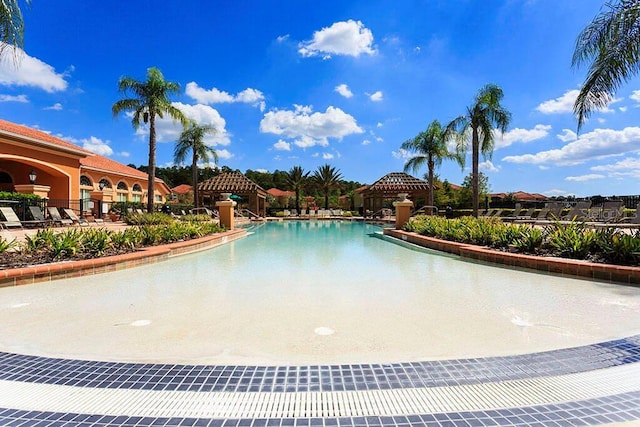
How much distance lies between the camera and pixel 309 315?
4.09 meters

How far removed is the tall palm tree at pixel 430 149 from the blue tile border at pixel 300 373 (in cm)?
2377

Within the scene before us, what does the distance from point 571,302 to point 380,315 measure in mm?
2540

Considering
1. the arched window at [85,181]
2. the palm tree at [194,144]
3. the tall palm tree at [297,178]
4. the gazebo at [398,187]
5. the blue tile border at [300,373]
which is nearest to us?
the blue tile border at [300,373]

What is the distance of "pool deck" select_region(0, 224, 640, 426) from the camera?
78.2 inches

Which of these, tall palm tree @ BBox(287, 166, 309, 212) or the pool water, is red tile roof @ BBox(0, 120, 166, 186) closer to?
tall palm tree @ BBox(287, 166, 309, 212)

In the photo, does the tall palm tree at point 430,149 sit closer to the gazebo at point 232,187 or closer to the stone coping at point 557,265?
the gazebo at point 232,187

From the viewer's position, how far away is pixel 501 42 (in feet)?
46.7

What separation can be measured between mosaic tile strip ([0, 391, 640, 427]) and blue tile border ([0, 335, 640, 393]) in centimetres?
34

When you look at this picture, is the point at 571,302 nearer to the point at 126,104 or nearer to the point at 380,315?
the point at 380,315

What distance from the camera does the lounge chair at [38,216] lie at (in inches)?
575

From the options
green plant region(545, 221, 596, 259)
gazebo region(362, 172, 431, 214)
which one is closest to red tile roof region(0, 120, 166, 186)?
gazebo region(362, 172, 431, 214)

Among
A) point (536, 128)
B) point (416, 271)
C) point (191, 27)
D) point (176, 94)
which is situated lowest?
point (416, 271)

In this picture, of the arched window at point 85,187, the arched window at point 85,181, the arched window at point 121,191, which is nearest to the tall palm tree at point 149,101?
the arched window at point 85,187

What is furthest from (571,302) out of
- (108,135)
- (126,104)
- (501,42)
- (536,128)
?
(108,135)
